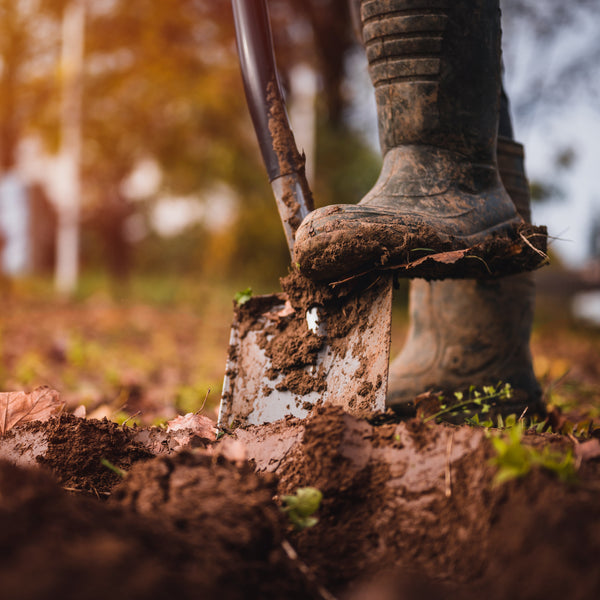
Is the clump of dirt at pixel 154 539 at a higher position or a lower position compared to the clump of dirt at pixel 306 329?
lower

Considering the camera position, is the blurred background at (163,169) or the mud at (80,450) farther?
the blurred background at (163,169)

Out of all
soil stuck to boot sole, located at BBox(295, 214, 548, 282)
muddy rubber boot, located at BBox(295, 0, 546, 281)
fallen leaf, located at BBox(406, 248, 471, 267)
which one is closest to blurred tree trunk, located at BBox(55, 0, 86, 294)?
muddy rubber boot, located at BBox(295, 0, 546, 281)

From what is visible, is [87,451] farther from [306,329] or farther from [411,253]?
[411,253]

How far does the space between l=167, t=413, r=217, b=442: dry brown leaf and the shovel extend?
97mm

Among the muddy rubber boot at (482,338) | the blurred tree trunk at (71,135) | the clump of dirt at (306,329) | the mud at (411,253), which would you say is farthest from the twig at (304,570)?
the blurred tree trunk at (71,135)

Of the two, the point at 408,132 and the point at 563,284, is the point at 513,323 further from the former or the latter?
the point at 563,284

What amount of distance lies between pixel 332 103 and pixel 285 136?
769 cm

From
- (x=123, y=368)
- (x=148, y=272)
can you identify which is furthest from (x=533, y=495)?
(x=148, y=272)

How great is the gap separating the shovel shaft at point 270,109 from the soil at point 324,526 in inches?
31.2

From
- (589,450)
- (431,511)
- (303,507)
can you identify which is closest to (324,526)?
(303,507)

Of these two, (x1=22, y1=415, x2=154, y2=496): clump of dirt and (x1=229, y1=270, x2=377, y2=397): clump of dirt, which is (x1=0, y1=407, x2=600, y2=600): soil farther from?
(x1=229, y1=270, x2=377, y2=397): clump of dirt

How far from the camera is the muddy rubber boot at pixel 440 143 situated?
1533 millimetres

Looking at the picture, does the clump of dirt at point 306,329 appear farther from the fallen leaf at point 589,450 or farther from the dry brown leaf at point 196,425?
the fallen leaf at point 589,450

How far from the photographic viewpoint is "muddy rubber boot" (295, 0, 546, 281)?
60.4 inches
